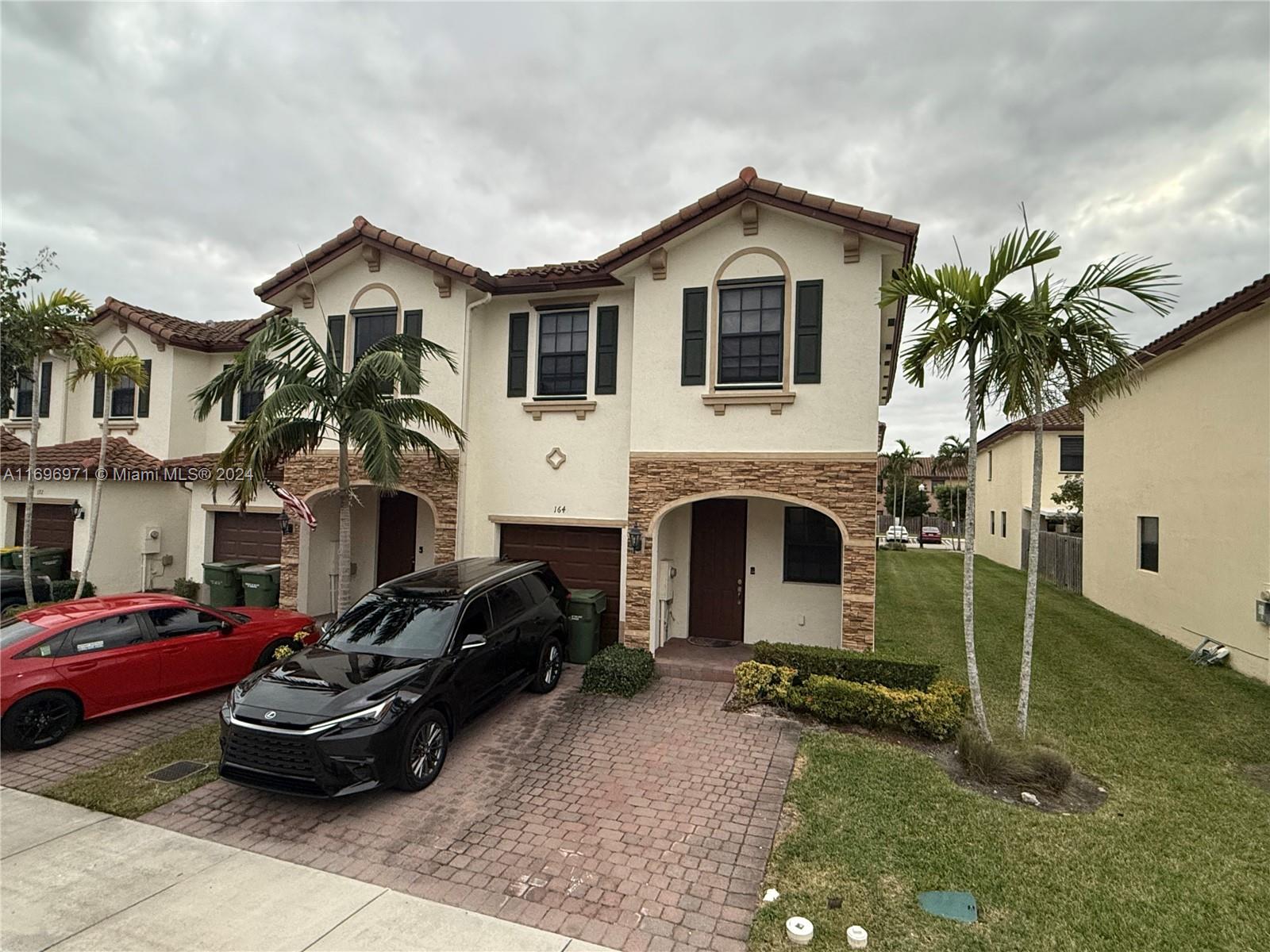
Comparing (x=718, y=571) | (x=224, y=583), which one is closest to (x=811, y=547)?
(x=718, y=571)

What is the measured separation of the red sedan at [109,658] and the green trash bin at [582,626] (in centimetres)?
444

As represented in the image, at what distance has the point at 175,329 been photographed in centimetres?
1548

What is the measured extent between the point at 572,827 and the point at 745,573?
20.3 ft

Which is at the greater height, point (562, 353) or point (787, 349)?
point (562, 353)

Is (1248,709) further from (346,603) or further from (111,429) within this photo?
(111,429)

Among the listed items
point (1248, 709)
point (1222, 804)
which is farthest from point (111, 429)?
point (1248, 709)

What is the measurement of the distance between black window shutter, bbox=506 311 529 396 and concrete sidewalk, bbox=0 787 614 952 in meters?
7.92

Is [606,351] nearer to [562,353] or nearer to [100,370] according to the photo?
[562,353]

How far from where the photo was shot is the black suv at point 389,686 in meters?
5.45

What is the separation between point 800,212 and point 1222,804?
824cm

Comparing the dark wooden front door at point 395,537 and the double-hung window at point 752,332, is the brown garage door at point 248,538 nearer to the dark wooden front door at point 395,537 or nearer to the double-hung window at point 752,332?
the dark wooden front door at point 395,537

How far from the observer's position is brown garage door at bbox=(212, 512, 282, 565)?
45.5 feet

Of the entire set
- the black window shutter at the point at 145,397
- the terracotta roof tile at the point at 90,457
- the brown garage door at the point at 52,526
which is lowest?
the brown garage door at the point at 52,526

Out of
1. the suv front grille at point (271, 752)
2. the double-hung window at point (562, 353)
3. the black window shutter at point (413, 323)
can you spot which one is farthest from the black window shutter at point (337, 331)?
the suv front grille at point (271, 752)
